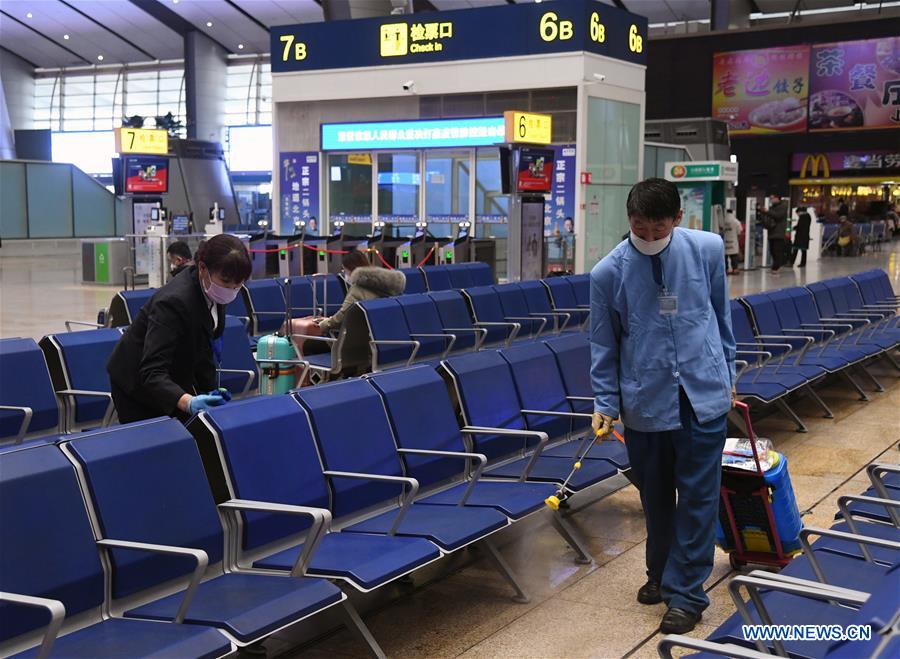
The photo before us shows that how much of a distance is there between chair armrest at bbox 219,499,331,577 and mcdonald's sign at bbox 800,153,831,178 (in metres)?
32.0

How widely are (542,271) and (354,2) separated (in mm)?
9485

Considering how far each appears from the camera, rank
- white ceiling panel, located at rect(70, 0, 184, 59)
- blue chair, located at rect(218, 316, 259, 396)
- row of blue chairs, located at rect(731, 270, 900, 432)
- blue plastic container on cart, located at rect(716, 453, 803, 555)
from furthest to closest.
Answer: white ceiling panel, located at rect(70, 0, 184, 59)
row of blue chairs, located at rect(731, 270, 900, 432)
blue chair, located at rect(218, 316, 259, 396)
blue plastic container on cart, located at rect(716, 453, 803, 555)

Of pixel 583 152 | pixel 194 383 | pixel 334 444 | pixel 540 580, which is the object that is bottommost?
pixel 540 580

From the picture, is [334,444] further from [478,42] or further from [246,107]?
[246,107]

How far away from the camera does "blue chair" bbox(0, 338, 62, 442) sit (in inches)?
192

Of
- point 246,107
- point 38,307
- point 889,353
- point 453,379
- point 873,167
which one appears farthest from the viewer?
point 246,107

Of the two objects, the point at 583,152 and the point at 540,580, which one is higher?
the point at 583,152

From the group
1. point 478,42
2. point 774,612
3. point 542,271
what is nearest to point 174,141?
point 478,42

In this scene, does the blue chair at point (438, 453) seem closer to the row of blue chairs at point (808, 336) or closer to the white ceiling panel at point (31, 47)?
the row of blue chairs at point (808, 336)

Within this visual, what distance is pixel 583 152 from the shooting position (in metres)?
17.5

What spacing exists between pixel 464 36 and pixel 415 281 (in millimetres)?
9179

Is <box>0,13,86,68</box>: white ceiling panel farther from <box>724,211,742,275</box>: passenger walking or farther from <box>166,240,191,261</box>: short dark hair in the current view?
<box>166,240,191,261</box>: short dark hair

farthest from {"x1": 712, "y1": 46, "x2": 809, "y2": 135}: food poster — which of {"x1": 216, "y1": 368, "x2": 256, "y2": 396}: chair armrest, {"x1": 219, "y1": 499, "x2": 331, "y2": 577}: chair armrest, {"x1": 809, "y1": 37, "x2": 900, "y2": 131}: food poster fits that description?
{"x1": 219, "y1": 499, "x2": 331, "y2": 577}: chair armrest

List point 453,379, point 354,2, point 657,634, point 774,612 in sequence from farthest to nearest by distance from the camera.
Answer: point 354,2 → point 453,379 → point 657,634 → point 774,612
